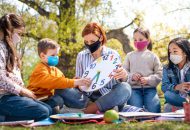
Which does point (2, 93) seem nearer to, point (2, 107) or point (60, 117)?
point (2, 107)

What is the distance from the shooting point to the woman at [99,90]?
4516 mm

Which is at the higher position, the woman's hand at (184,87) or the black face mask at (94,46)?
the black face mask at (94,46)

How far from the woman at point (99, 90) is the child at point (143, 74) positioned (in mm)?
666

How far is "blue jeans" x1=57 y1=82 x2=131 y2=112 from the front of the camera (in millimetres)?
4512

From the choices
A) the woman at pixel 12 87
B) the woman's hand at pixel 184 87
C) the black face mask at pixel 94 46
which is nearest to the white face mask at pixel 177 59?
the woman's hand at pixel 184 87

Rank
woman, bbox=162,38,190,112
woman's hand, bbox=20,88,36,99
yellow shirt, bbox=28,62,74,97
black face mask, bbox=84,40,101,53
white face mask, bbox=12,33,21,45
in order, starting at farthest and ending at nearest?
1. woman, bbox=162,38,190,112
2. black face mask, bbox=84,40,101,53
3. yellow shirt, bbox=28,62,74,97
4. white face mask, bbox=12,33,21,45
5. woman's hand, bbox=20,88,36,99

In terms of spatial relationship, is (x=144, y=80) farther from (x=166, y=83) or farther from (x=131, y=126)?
(x=131, y=126)

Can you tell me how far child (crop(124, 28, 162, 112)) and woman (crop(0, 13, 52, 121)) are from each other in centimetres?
155

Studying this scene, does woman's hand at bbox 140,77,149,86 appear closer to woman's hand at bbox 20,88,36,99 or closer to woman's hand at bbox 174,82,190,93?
woman's hand at bbox 174,82,190,93

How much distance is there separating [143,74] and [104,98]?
1121mm

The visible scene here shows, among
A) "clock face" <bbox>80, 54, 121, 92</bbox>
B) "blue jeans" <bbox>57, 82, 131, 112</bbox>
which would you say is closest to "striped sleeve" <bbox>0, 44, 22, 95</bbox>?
"blue jeans" <bbox>57, 82, 131, 112</bbox>

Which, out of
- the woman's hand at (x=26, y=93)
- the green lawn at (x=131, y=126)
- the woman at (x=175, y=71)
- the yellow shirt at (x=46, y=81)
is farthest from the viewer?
the woman at (x=175, y=71)

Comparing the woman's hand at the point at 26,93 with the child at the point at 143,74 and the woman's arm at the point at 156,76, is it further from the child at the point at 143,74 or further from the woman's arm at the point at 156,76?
the woman's arm at the point at 156,76

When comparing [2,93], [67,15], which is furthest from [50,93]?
[67,15]
